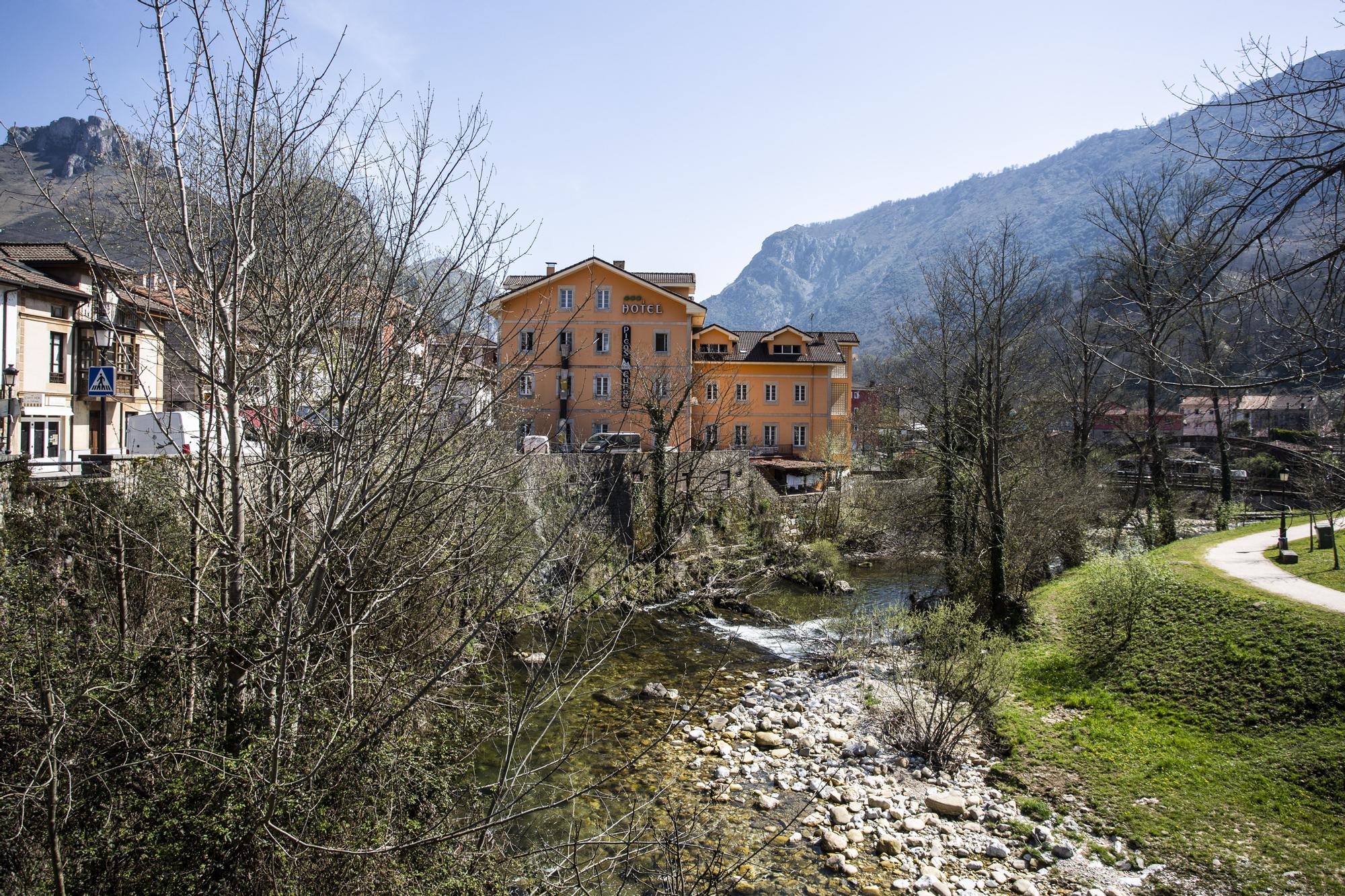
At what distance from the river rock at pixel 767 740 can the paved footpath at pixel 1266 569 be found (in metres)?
8.83

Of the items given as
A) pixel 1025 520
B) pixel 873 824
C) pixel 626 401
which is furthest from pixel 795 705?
pixel 626 401

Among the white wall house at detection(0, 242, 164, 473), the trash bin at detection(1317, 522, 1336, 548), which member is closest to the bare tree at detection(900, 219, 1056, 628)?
the trash bin at detection(1317, 522, 1336, 548)

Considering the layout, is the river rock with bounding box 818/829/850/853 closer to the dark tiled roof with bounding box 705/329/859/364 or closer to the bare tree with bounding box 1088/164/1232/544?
the bare tree with bounding box 1088/164/1232/544

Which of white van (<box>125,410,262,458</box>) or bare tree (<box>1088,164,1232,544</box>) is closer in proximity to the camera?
bare tree (<box>1088,164,1232,544</box>)

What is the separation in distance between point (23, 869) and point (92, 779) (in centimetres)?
58

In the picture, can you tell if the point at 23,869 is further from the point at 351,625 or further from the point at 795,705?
the point at 795,705

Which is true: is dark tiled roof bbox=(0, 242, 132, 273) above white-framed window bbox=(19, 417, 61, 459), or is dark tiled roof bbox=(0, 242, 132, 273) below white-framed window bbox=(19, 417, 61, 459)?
above

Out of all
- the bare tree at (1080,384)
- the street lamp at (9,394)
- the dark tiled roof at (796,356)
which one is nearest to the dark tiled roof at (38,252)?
the street lamp at (9,394)

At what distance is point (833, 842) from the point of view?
8.41 m

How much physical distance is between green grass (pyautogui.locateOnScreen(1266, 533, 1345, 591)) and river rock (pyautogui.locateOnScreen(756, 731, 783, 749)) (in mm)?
10093

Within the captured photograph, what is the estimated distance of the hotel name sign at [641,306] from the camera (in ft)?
107

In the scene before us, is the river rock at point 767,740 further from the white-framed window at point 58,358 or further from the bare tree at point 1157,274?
the white-framed window at point 58,358

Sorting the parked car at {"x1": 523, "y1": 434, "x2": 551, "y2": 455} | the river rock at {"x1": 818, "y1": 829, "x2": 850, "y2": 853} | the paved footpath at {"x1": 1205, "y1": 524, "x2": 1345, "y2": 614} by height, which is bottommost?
the river rock at {"x1": 818, "y1": 829, "x2": 850, "y2": 853}

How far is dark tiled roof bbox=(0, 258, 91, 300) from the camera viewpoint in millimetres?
15852
